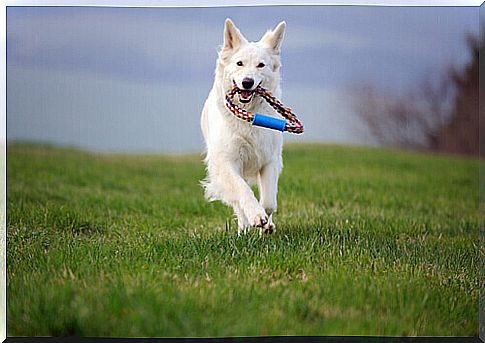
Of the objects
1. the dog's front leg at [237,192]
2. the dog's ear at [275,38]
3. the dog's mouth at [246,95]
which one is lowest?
the dog's front leg at [237,192]

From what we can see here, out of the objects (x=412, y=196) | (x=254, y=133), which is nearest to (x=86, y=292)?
(x=254, y=133)

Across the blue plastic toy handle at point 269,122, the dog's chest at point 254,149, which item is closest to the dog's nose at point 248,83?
the blue plastic toy handle at point 269,122

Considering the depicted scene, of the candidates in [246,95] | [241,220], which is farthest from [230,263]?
[246,95]

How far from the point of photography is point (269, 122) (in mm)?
3699

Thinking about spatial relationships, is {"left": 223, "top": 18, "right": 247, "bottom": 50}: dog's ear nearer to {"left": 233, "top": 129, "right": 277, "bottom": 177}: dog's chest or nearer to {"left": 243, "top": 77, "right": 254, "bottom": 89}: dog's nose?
{"left": 243, "top": 77, "right": 254, "bottom": 89}: dog's nose

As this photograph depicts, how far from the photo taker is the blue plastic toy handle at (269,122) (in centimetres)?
367

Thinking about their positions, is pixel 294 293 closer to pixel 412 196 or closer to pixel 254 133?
pixel 254 133

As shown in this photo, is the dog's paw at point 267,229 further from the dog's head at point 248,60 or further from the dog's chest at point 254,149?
the dog's head at point 248,60

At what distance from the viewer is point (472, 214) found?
Result: 4.10m

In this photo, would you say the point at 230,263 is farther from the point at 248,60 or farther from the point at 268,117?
the point at 248,60

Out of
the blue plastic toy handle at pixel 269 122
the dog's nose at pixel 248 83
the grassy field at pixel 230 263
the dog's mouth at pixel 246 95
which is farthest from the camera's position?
the dog's mouth at pixel 246 95

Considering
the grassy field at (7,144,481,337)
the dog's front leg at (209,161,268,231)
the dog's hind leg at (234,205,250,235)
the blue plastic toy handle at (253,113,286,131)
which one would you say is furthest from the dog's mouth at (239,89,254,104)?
the grassy field at (7,144,481,337)

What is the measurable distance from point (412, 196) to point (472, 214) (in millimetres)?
1462

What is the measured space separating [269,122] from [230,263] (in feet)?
2.66
